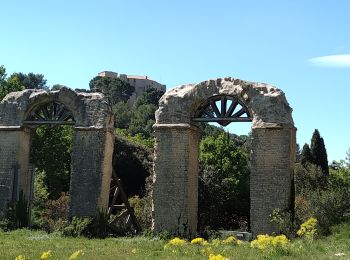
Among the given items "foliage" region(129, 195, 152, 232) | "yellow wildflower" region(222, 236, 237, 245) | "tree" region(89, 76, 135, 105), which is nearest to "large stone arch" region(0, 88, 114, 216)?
"foliage" region(129, 195, 152, 232)

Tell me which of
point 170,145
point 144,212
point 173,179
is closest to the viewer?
point 173,179

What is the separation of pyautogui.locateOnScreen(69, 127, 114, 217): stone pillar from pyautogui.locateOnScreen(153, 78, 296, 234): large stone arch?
189cm

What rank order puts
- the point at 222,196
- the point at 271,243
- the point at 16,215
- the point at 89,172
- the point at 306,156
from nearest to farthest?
1. the point at 271,243
2. the point at 89,172
3. the point at 16,215
4. the point at 222,196
5. the point at 306,156

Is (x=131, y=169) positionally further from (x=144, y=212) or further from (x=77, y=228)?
(x=77, y=228)

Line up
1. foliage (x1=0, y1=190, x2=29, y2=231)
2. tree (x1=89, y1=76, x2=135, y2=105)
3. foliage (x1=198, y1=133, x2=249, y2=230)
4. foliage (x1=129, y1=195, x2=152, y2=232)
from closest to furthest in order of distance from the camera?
foliage (x1=0, y1=190, x2=29, y2=231) < foliage (x1=129, y1=195, x2=152, y2=232) < foliage (x1=198, y1=133, x2=249, y2=230) < tree (x1=89, y1=76, x2=135, y2=105)

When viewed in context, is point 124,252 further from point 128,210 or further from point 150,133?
point 150,133

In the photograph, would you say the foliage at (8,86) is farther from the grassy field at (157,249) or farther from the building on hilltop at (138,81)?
the building on hilltop at (138,81)

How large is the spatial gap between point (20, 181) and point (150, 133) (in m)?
38.7

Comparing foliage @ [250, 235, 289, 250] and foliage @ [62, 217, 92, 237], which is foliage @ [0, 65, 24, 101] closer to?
foliage @ [62, 217, 92, 237]

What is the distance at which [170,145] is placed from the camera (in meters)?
16.8

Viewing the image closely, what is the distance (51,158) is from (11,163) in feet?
44.0

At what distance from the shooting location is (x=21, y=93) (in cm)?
1898

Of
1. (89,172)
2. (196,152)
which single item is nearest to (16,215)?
(89,172)

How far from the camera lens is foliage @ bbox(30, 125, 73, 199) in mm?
31406
